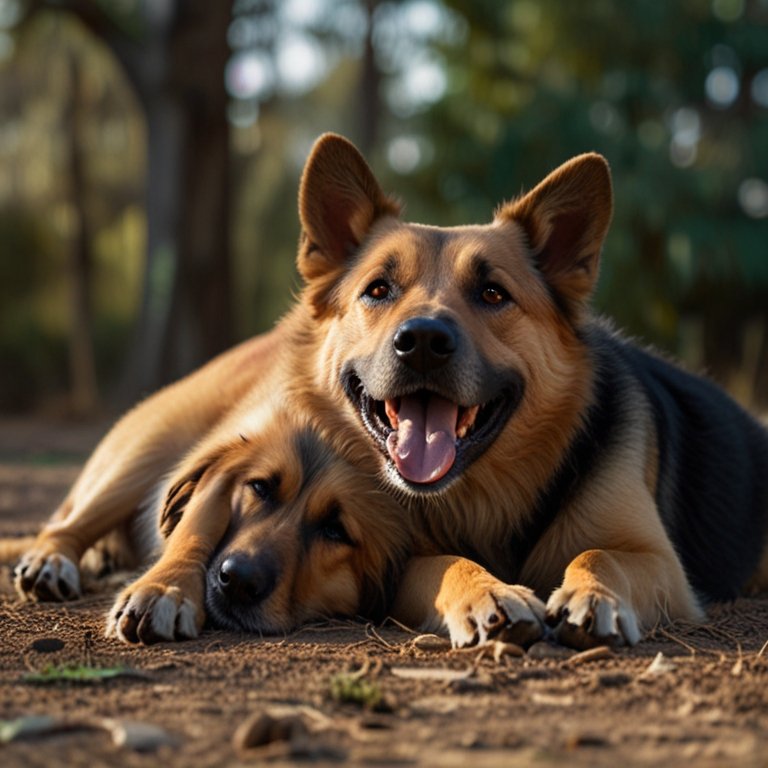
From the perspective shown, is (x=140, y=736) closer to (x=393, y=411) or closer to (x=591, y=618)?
(x=591, y=618)

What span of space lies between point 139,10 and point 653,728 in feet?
66.9

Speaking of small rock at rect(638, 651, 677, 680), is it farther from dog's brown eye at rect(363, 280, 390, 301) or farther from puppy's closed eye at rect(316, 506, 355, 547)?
dog's brown eye at rect(363, 280, 390, 301)

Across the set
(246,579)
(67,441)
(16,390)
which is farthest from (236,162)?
(246,579)

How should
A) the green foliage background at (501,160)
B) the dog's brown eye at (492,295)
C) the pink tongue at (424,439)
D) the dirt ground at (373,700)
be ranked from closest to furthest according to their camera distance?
the dirt ground at (373,700)
the pink tongue at (424,439)
the dog's brown eye at (492,295)
the green foliage background at (501,160)

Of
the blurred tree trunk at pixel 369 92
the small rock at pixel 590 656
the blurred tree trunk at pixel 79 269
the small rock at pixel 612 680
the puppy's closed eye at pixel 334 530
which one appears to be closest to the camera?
the small rock at pixel 612 680

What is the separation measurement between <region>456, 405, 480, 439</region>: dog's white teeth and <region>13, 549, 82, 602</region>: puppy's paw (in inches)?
77.4

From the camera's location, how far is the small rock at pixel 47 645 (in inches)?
151

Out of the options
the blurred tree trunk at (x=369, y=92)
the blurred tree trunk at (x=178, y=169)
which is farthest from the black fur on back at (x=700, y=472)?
the blurred tree trunk at (x=369, y=92)

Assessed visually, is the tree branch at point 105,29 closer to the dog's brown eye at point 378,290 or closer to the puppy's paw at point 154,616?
the dog's brown eye at point 378,290

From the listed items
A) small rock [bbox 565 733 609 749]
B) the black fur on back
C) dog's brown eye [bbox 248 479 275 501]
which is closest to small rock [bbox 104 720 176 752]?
small rock [bbox 565 733 609 749]

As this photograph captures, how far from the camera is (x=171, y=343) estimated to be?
668 inches

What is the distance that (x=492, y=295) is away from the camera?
4.61 meters

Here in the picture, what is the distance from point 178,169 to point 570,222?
1258 centimetres

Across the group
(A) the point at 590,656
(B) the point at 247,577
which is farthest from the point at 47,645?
(A) the point at 590,656
